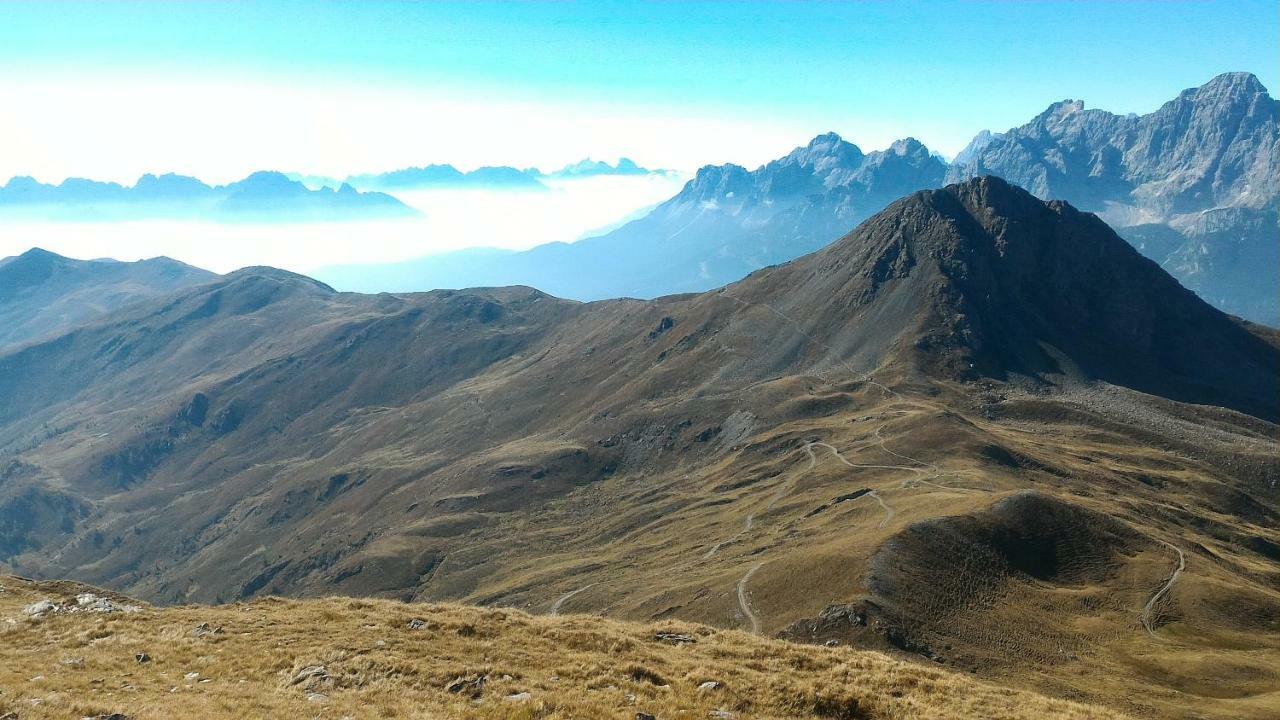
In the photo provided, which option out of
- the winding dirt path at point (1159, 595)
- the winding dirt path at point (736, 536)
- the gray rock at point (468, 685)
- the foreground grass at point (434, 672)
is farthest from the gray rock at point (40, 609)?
the winding dirt path at point (736, 536)

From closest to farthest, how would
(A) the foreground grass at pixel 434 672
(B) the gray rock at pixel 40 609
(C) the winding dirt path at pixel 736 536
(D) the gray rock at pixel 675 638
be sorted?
(A) the foreground grass at pixel 434 672 < (D) the gray rock at pixel 675 638 < (B) the gray rock at pixel 40 609 < (C) the winding dirt path at pixel 736 536

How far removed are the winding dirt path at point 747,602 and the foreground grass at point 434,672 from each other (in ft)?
160

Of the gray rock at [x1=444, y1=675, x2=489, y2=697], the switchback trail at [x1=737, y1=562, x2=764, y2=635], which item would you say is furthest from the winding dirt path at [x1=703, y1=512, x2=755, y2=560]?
the gray rock at [x1=444, y1=675, x2=489, y2=697]

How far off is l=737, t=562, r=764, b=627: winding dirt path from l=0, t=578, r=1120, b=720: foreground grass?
48767 millimetres

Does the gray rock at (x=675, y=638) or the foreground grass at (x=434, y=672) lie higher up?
the foreground grass at (x=434, y=672)

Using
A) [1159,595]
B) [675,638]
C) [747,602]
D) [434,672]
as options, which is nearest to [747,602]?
[747,602]

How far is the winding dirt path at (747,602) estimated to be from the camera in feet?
302

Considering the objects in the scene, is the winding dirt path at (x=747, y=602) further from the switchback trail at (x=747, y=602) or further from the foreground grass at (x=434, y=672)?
the foreground grass at (x=434, y=672)

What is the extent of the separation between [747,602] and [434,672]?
235 feet

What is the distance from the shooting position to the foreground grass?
3009cm

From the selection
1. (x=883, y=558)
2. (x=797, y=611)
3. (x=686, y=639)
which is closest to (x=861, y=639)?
(x=797, y=611)

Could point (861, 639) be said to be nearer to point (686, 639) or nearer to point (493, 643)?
point (686, 639)

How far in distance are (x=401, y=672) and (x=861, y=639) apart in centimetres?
5793

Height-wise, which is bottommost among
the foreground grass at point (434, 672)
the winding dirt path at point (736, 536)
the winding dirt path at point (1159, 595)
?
the winding dirt path at point (736, 536)
